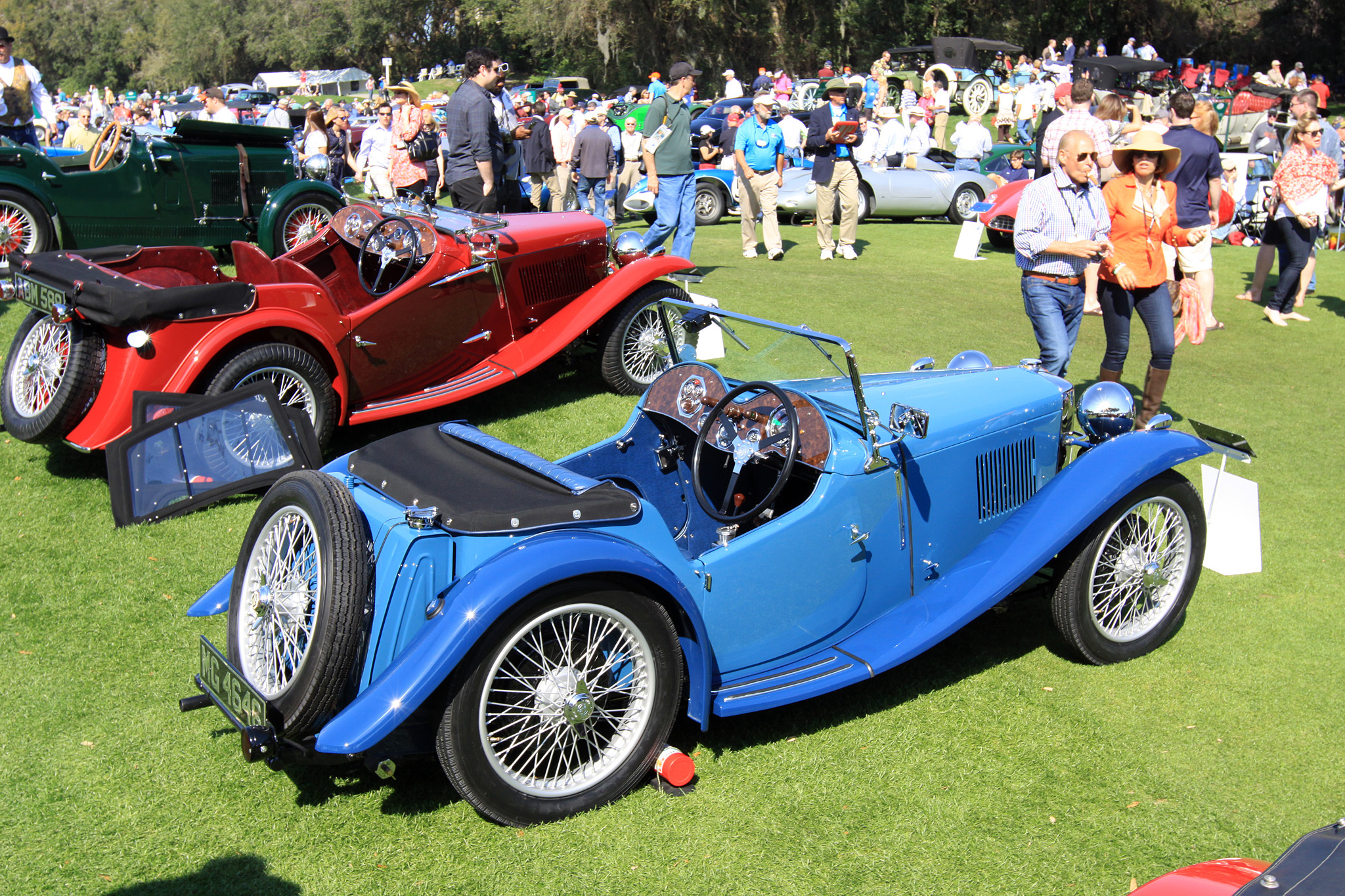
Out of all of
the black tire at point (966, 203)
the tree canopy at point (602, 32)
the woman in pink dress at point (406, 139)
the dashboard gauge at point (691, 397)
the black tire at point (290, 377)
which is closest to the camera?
A: the dashboard gauge at point (691, 397)

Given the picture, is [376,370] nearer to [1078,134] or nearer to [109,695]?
[109,695]

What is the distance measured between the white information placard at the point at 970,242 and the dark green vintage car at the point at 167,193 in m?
8.04

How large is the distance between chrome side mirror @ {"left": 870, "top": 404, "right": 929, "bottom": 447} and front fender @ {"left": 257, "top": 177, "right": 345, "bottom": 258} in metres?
8.45

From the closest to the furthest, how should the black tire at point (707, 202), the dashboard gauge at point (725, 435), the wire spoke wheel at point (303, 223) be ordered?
the dashboard gauge at point (725, 435) → the wire spoke wheel at point (303, 223) → the black tire at point (707, 202)

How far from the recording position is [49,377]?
5.75 m

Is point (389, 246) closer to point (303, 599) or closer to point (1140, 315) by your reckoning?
point (303, 599)

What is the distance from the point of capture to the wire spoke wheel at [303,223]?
1073 cm

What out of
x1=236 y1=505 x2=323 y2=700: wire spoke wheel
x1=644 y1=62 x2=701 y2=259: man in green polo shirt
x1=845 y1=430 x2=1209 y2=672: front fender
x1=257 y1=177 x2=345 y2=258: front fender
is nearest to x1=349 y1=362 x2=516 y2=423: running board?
x1=236 y1=505 x2=323 y2=700: wire spoke wheel

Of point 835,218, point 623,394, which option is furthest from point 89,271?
point 835,218

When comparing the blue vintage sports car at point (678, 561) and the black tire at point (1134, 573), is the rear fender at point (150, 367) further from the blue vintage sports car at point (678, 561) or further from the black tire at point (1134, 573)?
the black tire at point (1134, 573)

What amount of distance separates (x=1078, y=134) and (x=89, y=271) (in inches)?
228

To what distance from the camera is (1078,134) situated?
582 cm

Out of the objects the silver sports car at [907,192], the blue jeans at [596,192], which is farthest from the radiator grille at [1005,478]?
the silver sports car at [907,192]

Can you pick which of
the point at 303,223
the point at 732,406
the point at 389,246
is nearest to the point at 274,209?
the point at 303,223
